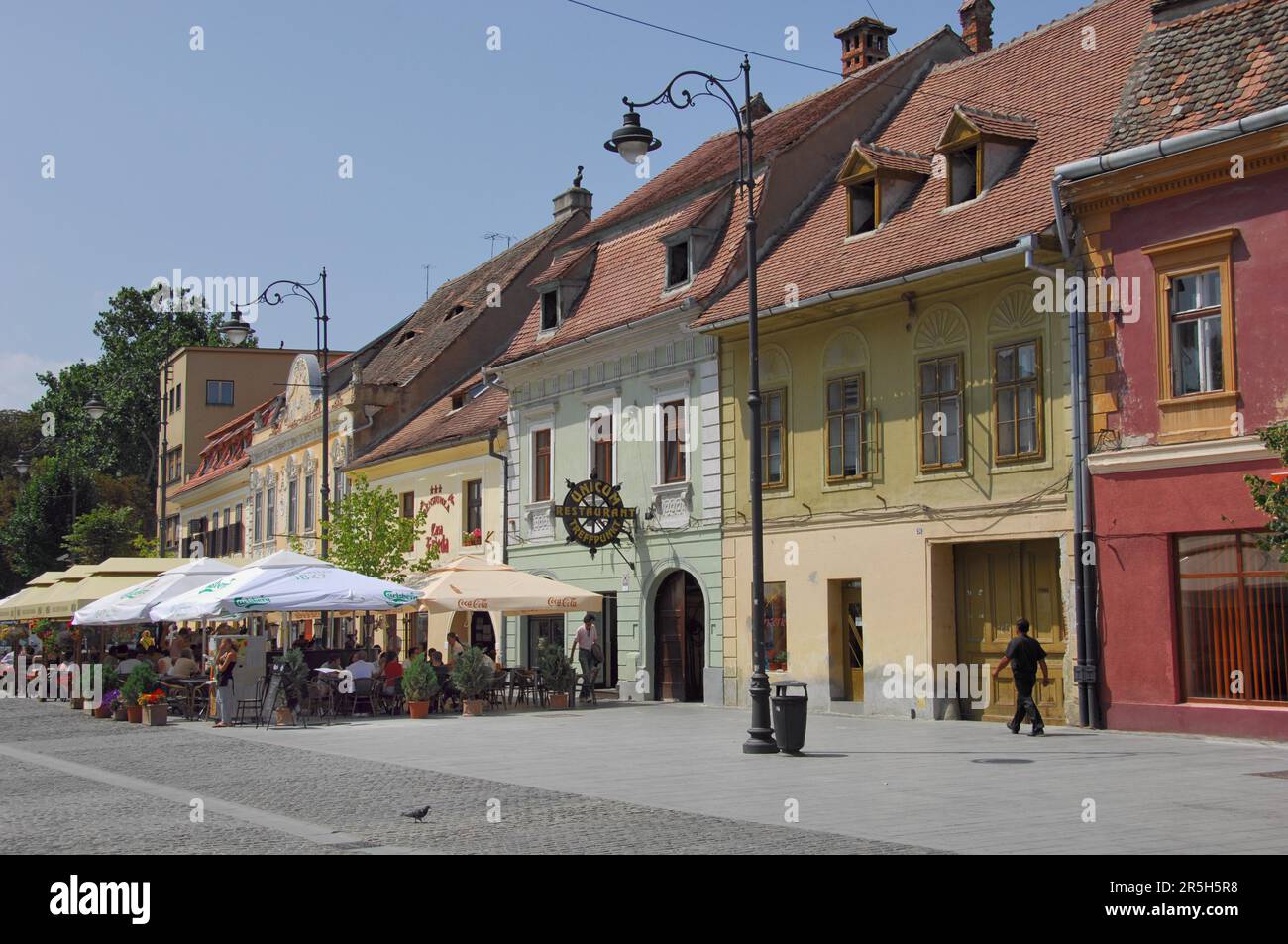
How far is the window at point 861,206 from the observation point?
85.5 ft

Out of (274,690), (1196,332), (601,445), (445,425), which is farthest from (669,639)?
(1196,332)

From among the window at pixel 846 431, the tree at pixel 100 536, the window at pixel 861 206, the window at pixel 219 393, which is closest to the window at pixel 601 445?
the window at pixel 846 431

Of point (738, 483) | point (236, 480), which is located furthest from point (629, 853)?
point (236, 480)

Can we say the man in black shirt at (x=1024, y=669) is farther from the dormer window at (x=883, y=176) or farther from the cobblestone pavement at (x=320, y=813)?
the dormer window at (x=883, y=176)

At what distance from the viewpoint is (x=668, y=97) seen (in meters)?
18.9

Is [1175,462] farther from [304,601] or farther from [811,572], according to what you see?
[304,601]

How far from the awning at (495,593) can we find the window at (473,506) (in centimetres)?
772

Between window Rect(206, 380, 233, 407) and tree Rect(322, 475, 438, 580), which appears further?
window Rect(206, 380, 233, 407)

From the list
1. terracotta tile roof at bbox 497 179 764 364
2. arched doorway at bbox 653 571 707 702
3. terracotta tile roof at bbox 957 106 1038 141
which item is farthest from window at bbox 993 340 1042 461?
arched doorway at bbox 653 571 707 702

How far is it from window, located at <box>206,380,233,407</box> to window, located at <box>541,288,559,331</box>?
3988 centimetres

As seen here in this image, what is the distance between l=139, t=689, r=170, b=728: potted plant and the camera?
26.2 meters

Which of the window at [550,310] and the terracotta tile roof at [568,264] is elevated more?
the terracotta tile roof at [568,264]

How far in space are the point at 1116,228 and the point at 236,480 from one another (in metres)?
44.7

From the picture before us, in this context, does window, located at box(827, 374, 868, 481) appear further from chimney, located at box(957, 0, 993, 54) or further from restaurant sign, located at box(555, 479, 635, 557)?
chimney, located at box(957, 0, 993, 54)
